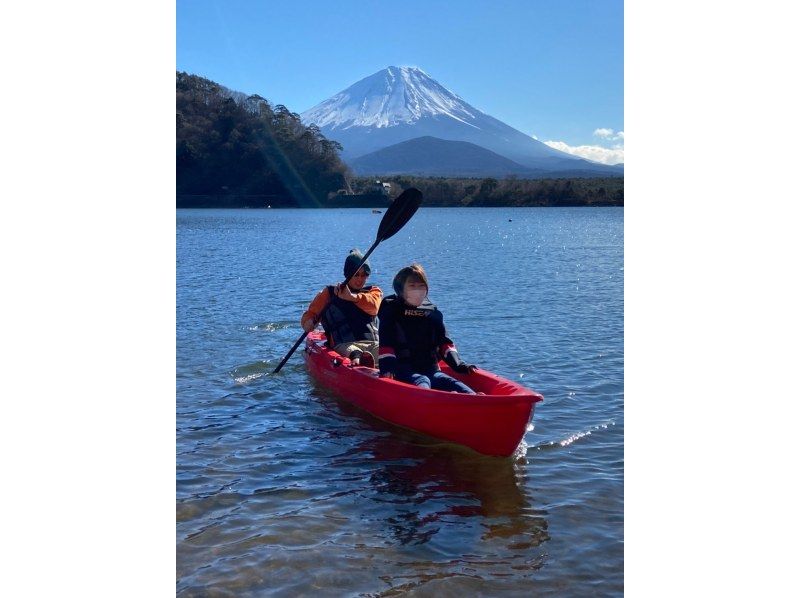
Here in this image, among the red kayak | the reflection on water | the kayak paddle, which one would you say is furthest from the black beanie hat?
the reflection on water

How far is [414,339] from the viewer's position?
6930mm

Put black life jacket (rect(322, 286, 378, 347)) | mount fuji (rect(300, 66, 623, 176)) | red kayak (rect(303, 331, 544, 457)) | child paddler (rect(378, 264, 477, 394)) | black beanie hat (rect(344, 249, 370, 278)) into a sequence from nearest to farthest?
red kayak (rect(303, 331, 544, 457))
child paddler (rect(378, 264, 477, 394))
black beanie hat (rect(344, 249, 370, 278))
black life jacket (rect(322, 286, 378, 347))
mount fuji (rect(300, 66, 623, 176))

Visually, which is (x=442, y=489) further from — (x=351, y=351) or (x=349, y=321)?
(x=349, y=321)

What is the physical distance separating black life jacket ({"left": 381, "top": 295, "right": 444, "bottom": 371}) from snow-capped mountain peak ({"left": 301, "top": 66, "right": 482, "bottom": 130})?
1870cm

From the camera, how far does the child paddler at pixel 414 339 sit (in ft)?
22.0

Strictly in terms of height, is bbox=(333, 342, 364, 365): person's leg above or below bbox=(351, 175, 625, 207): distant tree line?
below

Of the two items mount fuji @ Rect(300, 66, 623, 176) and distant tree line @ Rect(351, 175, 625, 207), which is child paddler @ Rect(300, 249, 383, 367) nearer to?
mount fuji @ Rect(300, 66, 623, 176)

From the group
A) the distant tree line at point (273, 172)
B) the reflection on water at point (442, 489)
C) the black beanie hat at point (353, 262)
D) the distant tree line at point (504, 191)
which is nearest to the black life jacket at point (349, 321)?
the black beanie hat at point (353, 262)

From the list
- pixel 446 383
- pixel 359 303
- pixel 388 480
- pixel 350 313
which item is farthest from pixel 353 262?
pixel 388 480

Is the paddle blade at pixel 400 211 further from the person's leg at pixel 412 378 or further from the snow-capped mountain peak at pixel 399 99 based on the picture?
the snow-capped mountain peak at pixel 399 99

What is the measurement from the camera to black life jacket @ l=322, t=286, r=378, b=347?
28.7 ft

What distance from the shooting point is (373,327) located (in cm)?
886

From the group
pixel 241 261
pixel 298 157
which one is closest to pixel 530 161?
pixel 298 157
